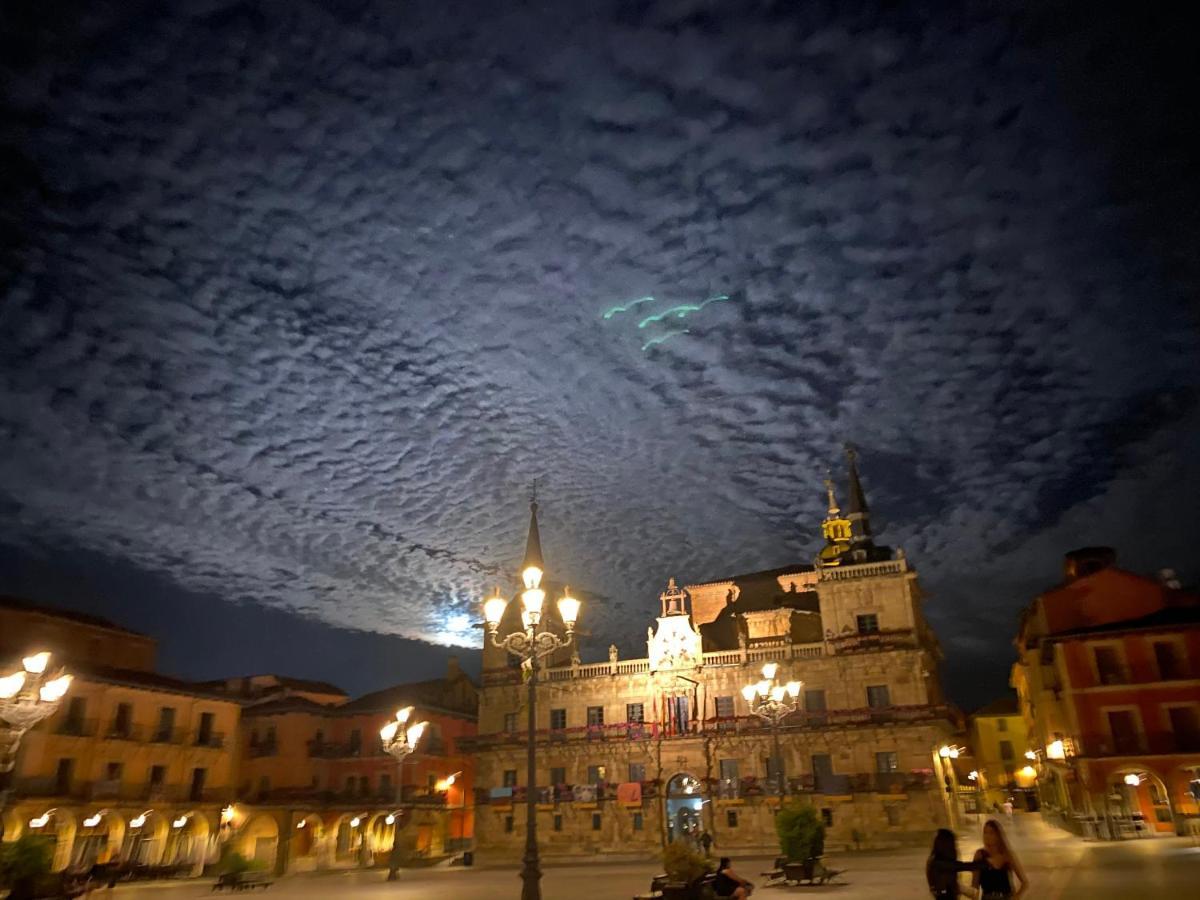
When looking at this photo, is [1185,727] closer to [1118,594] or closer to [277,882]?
[1118,594]

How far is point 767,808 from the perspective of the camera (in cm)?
4188

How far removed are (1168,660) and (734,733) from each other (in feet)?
65.5

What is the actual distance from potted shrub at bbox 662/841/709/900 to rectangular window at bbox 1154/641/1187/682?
31974 millimetres

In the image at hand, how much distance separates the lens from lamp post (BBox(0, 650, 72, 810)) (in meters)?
14.1

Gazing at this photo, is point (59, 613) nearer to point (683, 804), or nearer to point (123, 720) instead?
point (123, 720)

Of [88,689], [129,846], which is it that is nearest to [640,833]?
[129,846]

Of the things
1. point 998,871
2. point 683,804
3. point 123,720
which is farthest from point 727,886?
point 123,720

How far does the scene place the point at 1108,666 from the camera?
124 ft

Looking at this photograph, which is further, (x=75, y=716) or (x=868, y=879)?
(x=75, y=716)

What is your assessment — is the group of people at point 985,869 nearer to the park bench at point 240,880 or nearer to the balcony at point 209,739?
the park bench at point 240,880

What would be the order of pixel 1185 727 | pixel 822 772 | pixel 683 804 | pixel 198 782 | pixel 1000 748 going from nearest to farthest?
pixel 1185 727 < pixel 822 772 < pixel 198 782 < pixel 683 804 < pixel 1000 748

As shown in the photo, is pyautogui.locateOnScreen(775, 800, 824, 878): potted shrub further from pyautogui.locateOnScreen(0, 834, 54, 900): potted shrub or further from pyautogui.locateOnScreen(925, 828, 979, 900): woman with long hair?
pyautogui.locateOnScreen(0, 834, 54, 900): potted shrub

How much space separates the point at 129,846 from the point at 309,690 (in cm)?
2070

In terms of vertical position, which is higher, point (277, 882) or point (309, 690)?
point (309, 690)
